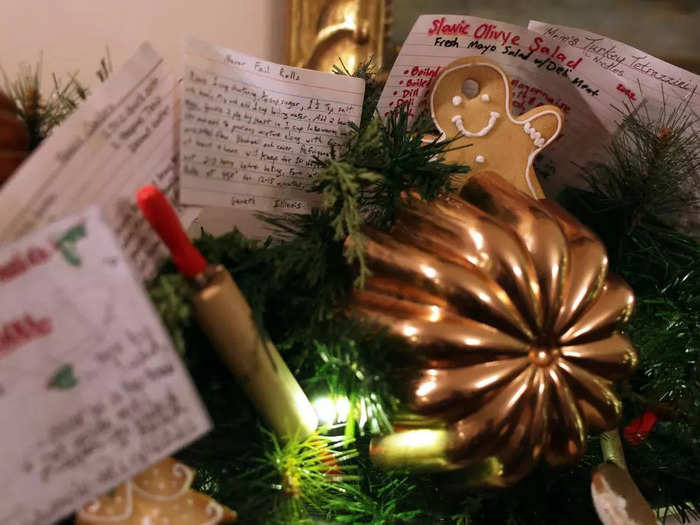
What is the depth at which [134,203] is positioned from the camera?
Answer: 1.21ft

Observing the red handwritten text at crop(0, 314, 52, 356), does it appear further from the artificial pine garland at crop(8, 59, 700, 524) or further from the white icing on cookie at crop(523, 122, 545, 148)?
the white icing on cookie at crop(523, 122, 545, 148)

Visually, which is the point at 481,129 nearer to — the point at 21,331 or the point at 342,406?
the point at 342,406

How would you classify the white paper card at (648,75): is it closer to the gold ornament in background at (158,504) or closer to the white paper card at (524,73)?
the white paper card at (524,73)

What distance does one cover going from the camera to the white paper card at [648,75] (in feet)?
1.85

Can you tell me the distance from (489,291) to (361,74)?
0.88ft

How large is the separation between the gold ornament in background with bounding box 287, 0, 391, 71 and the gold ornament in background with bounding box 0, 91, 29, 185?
0.34 metres

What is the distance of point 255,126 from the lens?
1.46 ft

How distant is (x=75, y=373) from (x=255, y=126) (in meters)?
0.23

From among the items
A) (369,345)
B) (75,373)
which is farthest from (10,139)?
(369,345)

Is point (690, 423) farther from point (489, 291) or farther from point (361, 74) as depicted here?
point (361, 74)

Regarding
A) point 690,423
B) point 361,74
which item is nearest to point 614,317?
point 690,423

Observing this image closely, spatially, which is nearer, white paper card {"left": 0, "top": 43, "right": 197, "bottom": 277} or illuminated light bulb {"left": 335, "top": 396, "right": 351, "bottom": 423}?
white paper card {"left": 0, "top": 43, "right": 197, "bottom": 277}

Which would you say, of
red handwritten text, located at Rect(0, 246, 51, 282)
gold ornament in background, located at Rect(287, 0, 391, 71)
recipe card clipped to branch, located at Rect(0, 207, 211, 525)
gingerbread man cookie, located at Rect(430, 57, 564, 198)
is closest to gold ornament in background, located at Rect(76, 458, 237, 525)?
recipe card clipped to branch, located at Rect(0, 207, 211, 525)

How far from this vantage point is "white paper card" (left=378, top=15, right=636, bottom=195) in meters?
0.54
